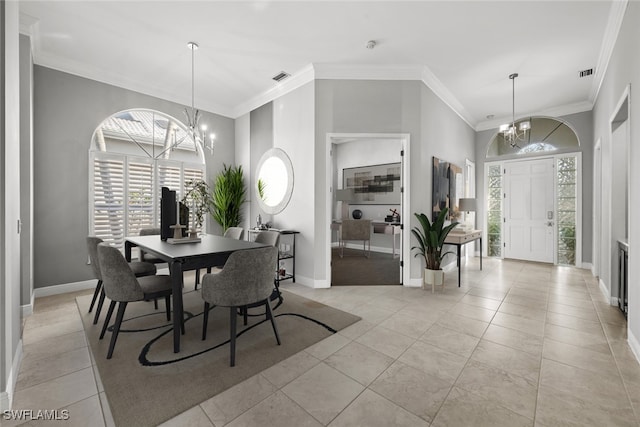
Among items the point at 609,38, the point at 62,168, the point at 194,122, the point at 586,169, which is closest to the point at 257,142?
the point at 194,122

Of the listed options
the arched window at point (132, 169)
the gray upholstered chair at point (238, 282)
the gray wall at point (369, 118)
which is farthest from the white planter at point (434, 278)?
the arched window at point (132, 169)

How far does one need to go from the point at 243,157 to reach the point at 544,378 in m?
5.11

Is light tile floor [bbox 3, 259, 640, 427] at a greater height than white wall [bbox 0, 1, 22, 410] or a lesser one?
lesser

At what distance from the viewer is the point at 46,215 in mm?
3523

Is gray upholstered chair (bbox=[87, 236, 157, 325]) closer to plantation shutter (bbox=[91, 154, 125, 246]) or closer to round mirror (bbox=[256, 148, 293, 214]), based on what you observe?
plantation shutter (bbox=[91, 154, 125, 246])

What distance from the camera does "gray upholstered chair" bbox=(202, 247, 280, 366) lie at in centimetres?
200

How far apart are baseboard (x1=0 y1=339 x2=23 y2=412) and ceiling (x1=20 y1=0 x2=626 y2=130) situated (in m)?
3.16

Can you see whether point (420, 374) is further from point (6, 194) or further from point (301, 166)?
point (301, 166)

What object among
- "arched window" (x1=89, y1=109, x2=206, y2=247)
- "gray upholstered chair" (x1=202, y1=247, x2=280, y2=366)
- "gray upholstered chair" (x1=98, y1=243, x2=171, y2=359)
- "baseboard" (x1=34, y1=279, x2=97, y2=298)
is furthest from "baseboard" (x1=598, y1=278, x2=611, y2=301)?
"baseboard" (x1=34, y1=279, x2=97, y2=298)

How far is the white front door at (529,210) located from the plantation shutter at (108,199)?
24.2ft

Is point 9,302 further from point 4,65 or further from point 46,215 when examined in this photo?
point 46,215

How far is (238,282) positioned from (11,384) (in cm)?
141

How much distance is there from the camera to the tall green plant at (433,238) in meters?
3.71

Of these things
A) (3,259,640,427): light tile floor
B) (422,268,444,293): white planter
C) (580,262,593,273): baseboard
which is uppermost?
(422,268,444,293): white planter
